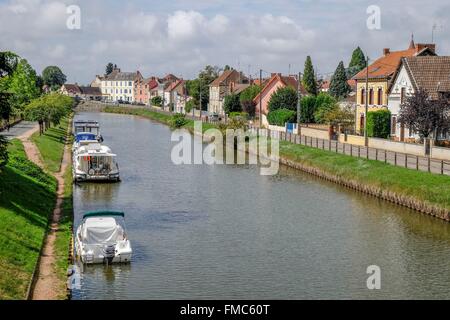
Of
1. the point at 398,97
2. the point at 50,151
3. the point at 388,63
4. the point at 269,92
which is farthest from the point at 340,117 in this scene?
the point at 50,151

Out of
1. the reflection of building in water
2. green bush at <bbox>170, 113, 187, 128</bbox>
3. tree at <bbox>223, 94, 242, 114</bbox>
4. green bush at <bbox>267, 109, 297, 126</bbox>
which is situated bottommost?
the reflection of building in water

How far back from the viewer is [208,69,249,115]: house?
134375 mm

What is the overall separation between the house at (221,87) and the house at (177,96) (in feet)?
61.2

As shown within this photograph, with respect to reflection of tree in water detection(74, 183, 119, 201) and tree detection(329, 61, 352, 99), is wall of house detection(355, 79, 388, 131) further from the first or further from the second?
tree detection(329, 61, 352, 99)

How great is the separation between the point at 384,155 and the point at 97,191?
67.5 ft

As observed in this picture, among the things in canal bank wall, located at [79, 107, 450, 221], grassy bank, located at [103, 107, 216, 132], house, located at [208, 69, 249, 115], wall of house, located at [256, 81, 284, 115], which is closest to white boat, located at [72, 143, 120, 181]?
canal bank wall, located at [79, 107, 450, 221]

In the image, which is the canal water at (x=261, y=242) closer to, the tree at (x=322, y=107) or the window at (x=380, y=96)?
the window at (x=380, y=96)

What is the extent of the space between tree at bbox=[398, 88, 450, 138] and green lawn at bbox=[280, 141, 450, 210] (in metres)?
5.88

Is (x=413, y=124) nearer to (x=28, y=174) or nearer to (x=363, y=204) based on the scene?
(x=363, y=204)

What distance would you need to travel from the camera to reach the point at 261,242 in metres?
32.7

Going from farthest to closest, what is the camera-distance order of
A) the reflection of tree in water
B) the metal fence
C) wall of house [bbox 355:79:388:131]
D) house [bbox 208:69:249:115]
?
1. house [bbox 208:69:249:115]
2. wall of house [bbox 355:79:388:131]
3. the metal fence
4. the reflection of tree in water
